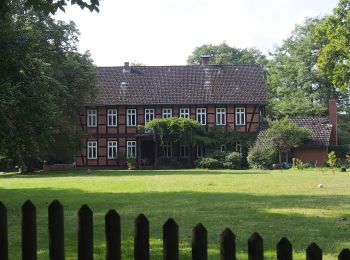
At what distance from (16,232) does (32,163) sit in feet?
118

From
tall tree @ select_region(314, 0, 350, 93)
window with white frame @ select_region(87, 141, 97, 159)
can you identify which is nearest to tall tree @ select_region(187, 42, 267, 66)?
window with white frame @ select_region(87, 141, 97, 159)

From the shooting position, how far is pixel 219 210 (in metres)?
14.4

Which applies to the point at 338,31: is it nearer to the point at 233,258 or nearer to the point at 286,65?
the point at 286,65

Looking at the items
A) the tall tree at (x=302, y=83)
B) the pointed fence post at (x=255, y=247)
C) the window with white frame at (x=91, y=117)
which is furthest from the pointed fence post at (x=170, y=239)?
the tall tree at (x=302, y=83)

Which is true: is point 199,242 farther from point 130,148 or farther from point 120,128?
point 120,128

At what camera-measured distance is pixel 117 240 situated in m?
3.55

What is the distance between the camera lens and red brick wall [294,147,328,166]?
5150 centimetres

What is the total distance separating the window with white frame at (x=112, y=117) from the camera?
53.3 metres

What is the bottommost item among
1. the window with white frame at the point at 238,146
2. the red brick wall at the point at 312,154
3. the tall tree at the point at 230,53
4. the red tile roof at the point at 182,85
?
the red brick wall at the point at 312,154

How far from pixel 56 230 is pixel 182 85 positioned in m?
51.1

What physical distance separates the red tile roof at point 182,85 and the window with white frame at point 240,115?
81 centimetres

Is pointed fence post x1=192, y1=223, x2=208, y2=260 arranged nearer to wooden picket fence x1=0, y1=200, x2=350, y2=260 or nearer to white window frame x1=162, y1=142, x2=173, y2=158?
wooden picket fence x1=0, y1=200, x2=350, y2=260

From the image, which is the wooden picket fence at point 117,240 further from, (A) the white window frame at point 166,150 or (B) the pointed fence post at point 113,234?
(A) the white window frame at point 166,150

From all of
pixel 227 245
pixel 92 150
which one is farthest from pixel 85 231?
pixel 92 150
